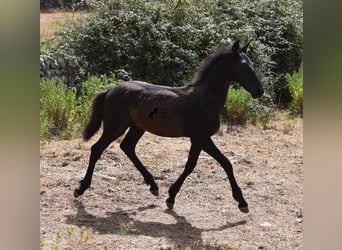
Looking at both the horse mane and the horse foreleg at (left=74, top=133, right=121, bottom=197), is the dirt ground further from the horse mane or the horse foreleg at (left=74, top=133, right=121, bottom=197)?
the horse mane

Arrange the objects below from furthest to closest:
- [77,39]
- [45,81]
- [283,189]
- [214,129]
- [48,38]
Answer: [48,38], [77,39], [45,81], [283,189], [214,129]

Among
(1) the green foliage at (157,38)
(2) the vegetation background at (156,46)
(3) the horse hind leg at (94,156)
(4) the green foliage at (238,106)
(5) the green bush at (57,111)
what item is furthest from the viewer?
(1) the green foliage at (157,38)

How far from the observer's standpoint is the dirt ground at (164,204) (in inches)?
143

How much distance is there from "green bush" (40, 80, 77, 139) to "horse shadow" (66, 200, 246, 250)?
8.41 ft

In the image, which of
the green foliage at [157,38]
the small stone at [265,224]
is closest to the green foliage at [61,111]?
the green foliage at [157,38]

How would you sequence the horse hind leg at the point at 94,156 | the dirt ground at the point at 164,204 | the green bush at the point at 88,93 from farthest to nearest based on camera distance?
the green bush at the point at 88,93 → the horse hind leg at the point at 94,156 → the dirt ground at the point at 164,204

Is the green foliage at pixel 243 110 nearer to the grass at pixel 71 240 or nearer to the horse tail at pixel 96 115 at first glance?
the horse tail at pixel 96 115

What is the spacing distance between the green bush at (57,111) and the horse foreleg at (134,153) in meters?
2.19

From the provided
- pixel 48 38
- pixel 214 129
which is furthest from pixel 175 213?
pixel 48 38

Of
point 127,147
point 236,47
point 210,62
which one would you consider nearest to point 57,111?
point 127,147

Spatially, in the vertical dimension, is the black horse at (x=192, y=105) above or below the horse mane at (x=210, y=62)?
below
